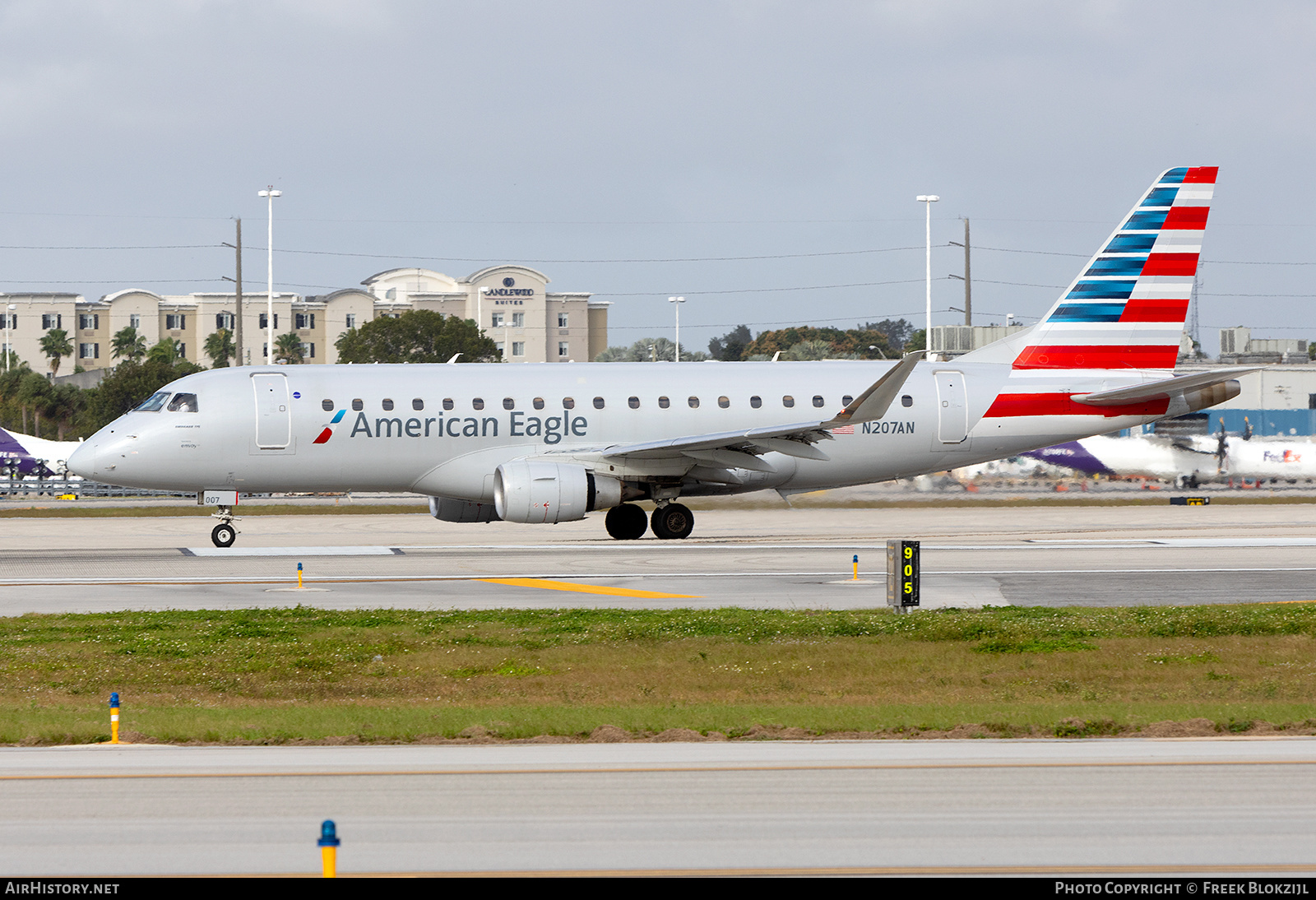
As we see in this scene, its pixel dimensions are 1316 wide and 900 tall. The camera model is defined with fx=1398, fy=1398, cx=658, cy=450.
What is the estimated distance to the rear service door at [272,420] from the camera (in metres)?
32.2

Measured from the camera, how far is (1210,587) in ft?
78.1

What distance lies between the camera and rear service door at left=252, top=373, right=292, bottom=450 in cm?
3219

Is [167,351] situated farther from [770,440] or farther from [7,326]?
[770,440]

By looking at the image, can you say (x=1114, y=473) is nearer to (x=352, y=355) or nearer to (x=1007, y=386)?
(x=1007, y=386)

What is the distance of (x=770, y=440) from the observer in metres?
31.7

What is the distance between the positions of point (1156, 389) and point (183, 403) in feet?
75.9

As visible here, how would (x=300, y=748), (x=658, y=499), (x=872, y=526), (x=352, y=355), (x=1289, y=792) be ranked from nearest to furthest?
(x=1289, y=792) < (x=300, y=748) < (x=658, y=499) < (x=872, y=526) < (x=352, y=355)

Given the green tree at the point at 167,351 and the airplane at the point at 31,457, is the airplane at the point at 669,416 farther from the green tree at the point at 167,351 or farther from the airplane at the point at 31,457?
the green tree at the point at 167,351

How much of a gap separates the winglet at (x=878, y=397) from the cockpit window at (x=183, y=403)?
14.5 meters

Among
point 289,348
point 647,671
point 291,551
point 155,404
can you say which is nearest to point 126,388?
point 289,348

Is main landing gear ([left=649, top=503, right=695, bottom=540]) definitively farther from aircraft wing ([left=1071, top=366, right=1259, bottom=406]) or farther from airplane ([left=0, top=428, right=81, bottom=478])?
airplane ([left=0, top=428, right=81, bottom=478])

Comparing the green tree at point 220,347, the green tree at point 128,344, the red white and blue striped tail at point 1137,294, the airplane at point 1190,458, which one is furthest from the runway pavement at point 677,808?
the green tree at point 128,344
